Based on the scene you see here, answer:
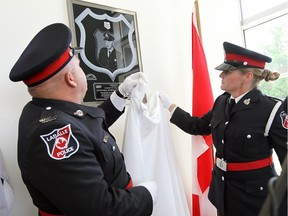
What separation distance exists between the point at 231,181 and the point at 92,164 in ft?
2.93

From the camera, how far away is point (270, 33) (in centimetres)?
217

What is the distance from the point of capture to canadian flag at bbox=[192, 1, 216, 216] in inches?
66.4

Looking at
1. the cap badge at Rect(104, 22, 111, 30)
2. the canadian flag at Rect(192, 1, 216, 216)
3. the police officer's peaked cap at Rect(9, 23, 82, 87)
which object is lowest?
the canadian flag at Rect(192, 1, 216, 216)

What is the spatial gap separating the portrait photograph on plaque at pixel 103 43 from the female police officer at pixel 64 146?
0.46 meters

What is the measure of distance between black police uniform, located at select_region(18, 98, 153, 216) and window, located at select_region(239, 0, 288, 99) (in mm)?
1777

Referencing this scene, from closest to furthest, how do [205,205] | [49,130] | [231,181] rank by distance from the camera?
[49,130]
[231,181]
[205,205]

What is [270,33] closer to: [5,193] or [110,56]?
[110,56]

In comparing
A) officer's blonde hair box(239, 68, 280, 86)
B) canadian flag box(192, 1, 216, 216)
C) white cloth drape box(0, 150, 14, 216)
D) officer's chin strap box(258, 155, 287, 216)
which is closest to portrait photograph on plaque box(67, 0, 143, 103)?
canadian flag box(192, 1, 216, 216)

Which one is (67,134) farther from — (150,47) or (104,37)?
(150,47)

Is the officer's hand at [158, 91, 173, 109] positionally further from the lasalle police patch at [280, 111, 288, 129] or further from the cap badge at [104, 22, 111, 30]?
the lasalle police patch at [280, 111, 288, 129]

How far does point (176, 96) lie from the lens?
6.11 ft

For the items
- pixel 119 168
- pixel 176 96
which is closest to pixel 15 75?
pixel 119 168

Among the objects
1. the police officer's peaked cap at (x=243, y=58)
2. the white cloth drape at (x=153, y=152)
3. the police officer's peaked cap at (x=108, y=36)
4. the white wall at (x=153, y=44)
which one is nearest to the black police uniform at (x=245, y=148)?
the police officer's peaked cap at (x=243, y=58)

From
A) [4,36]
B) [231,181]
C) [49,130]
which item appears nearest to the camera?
[49,130]
